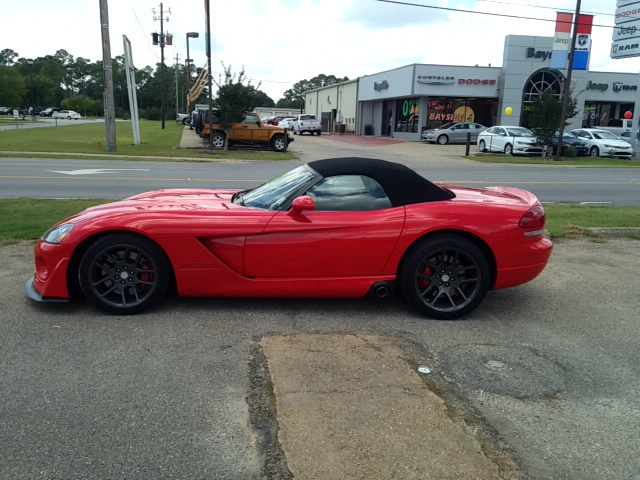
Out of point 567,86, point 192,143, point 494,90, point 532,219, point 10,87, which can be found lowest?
point 192,143

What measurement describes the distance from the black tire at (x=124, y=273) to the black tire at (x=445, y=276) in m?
2.00

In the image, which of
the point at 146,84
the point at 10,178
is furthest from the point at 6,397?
the point at 146,84

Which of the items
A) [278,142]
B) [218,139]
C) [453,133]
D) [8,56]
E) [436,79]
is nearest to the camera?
[218,139]

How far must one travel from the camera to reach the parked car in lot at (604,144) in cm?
2880

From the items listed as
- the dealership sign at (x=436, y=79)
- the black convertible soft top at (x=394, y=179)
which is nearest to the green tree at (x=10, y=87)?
the dealership sign at (x=436, y=79)

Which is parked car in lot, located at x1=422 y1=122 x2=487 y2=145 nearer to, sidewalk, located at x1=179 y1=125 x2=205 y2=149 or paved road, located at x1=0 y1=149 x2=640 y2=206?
sidewalk, located at x1=179 y1=125 x2=205 y2=149

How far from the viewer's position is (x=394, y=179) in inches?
183

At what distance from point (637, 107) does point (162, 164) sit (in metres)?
25.0

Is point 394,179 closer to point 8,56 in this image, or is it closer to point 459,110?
point 459,110

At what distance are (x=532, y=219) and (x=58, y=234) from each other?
3.93 meters

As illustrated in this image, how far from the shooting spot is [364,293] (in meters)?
4.51

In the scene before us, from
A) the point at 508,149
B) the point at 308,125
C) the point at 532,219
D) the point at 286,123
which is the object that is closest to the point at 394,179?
the point at 532,219

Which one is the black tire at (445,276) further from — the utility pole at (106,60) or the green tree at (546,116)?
the green tree at (546,116)

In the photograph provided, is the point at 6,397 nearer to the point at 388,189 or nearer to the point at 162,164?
the point at 388,189
